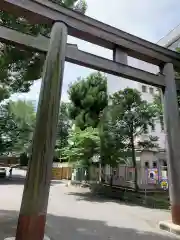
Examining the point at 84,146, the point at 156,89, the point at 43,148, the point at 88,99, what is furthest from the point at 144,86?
the point at 43,148

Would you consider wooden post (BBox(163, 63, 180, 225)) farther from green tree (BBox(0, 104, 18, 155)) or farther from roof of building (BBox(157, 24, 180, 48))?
green tree (BBox(0, 104, 18, 155))

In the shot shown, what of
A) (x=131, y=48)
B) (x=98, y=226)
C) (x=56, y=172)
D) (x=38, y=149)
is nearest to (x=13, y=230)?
(x=98, y=226)

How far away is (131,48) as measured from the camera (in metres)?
5.77

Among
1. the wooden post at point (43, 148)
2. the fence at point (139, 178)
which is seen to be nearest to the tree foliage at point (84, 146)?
the fence at point (139, 178)

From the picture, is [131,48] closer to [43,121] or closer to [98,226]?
[43,121]

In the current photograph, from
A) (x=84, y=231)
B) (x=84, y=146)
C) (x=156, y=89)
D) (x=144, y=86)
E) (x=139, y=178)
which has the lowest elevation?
(x=84, y=231)

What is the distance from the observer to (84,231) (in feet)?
19.9

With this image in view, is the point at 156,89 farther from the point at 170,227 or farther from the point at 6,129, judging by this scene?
the point at 6,129

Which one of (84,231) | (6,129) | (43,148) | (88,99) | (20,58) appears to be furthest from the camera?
(6,129)

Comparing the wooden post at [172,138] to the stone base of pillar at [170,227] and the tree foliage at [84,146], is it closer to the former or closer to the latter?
the stone base of pillar at [170,227]

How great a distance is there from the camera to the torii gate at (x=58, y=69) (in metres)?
3.87

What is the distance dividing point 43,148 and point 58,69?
1612mm

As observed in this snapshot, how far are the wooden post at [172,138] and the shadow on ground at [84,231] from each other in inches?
33.1

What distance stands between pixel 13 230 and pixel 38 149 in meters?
2.92
